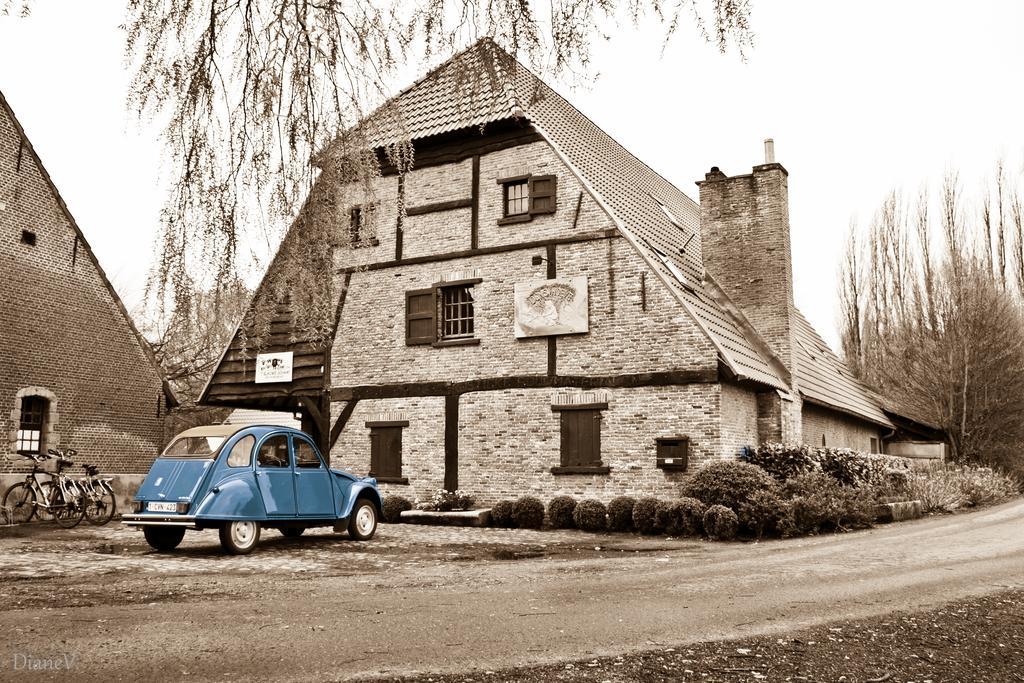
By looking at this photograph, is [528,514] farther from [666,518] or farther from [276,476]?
[276,476]

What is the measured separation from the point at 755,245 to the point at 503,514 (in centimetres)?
806

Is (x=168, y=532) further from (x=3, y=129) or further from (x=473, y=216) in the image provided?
(x=3, y=129)

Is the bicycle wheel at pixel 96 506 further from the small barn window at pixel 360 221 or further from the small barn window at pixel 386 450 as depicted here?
the small barn window at pixel 360 221

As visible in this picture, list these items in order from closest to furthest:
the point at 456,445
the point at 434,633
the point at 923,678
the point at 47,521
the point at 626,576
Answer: the point at 923,678 → the point at 434,633 → the point at 626,576 → the point at 47,521 → the point at 456,445

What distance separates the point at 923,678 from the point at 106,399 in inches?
828

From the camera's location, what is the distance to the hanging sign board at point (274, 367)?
68.5 feet

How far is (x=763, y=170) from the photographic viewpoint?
19.5m

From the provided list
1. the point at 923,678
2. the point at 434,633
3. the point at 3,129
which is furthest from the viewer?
the point at 3,129

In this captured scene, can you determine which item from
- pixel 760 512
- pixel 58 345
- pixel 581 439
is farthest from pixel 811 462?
pixel 58 345

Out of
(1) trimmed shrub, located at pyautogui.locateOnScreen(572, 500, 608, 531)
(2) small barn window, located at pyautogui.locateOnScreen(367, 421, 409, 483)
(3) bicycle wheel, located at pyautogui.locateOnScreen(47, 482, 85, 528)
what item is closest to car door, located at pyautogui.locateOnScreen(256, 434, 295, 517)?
(1) trimmed shrub, located at pyautogui.locateOnScreen(572, 500, 608, 531)

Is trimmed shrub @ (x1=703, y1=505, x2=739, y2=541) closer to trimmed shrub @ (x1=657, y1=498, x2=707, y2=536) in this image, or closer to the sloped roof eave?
trimmed shrub @ (x1=657, y1=498, x2=707, y2=536)

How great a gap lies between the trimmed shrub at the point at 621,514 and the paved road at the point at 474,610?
12.4 feet

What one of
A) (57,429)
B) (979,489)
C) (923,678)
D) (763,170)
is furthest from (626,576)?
(57,429)

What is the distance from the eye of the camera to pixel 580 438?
17.4 meters
